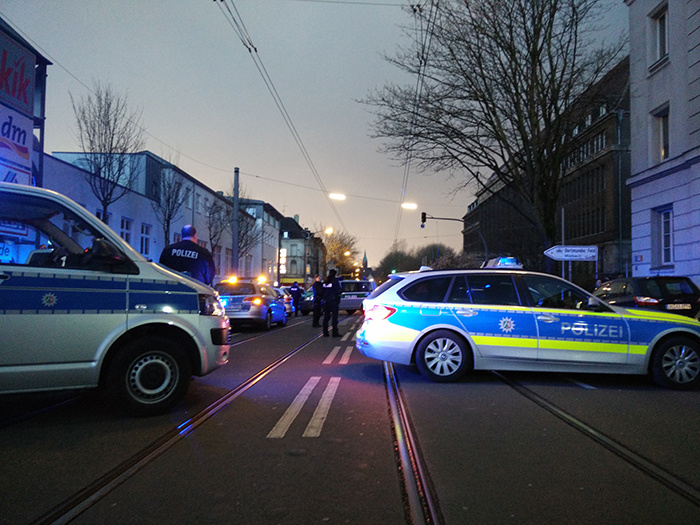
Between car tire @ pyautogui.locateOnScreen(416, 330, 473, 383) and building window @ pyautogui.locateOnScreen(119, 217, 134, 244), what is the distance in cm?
1989

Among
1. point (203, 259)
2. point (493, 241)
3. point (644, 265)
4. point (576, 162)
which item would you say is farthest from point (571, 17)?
point (493, 241)

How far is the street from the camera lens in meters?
2.98

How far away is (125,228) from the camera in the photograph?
78.0ft

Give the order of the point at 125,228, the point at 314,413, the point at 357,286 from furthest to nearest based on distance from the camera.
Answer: the point at 357,286 < the point at 125,228 < the point at 314,413

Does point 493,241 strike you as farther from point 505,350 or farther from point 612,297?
point 505,350

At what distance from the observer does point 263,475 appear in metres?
3.49

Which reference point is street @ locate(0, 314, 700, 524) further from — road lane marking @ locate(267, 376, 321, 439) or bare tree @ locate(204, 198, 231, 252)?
bare tree @ locate(204, 198, 231, 252)

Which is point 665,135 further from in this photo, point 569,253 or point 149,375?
point 149,375

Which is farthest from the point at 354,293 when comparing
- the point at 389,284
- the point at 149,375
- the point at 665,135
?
the point at 149,375

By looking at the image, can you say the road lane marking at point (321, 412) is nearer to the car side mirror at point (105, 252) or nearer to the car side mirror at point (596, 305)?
the car side mirror at point (105, 252)

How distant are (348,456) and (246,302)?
11.7m

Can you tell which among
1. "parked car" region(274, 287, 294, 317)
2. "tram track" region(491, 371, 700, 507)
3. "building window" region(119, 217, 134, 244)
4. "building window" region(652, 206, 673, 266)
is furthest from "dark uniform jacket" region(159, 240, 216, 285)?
"building window" region(119, 217, 134, 244)

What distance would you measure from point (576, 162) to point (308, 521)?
66.9 ft

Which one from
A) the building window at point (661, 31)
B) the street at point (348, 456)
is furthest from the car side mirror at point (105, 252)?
the building window at point (661, 31)
